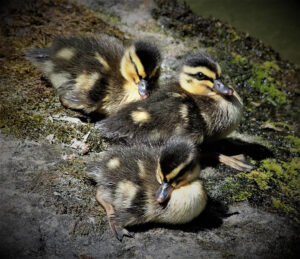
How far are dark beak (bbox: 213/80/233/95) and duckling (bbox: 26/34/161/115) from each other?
0.52m

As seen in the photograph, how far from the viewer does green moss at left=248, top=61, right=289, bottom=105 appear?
13.5 ft

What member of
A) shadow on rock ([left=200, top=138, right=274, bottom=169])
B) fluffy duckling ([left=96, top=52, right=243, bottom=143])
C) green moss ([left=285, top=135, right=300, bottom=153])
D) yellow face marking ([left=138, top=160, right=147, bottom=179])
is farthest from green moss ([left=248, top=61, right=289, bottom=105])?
yellow face marking ([left=138, top=160, right=147, bottom=179])

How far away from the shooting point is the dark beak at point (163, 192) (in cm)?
231

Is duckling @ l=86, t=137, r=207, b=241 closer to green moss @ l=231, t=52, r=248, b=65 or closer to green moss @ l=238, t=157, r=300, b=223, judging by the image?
green moss @ l=238, t=157, r=300, b=223

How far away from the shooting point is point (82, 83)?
314 centimetres

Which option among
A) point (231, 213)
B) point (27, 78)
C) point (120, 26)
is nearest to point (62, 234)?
point (231, 213)

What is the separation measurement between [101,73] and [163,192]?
1246mm

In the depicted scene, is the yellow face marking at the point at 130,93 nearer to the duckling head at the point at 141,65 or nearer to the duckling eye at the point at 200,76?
the duckling head at the point at 141,65

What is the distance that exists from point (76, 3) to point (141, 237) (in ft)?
10.5

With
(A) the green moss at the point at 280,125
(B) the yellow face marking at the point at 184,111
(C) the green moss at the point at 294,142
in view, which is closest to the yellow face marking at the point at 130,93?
(B) the yellow face marking at the point at 184,111

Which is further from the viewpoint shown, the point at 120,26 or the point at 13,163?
the point at 120,26

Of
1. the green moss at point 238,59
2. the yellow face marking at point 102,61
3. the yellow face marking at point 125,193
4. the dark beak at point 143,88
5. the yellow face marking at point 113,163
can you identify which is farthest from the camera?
the green moss at point 238,59

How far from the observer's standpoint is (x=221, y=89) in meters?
2.95

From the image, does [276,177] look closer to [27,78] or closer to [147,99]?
[147,99]
